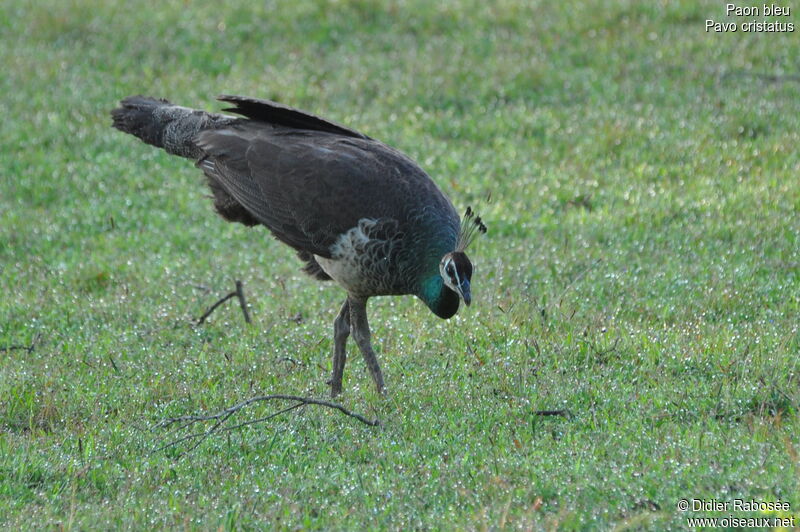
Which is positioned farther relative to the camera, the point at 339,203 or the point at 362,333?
the point at 362,333

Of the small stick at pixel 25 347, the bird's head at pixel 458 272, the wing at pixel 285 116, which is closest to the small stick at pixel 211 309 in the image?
the small stick at pixel 25 347

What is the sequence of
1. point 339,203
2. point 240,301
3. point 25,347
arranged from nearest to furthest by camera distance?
point 339,203 < point 25,347 < point 240,301

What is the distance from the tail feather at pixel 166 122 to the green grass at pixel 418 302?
→ 1.27 metres

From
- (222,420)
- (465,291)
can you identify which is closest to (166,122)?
(222,420)

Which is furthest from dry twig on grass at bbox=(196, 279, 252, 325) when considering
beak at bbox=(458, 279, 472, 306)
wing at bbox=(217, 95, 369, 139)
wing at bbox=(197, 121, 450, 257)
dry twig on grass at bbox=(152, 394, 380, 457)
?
beak at bbox=(458, 279, 472, 306)

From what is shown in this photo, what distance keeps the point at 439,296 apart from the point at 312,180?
1079 mm

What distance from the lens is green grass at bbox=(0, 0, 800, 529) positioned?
4.96m

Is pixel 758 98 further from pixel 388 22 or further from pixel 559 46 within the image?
pixel 388 22

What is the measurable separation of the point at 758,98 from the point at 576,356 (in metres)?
5.48

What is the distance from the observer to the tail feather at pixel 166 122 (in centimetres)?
707

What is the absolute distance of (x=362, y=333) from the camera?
6.44 m

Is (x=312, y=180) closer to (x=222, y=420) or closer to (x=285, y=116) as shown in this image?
(x=285, y=116)

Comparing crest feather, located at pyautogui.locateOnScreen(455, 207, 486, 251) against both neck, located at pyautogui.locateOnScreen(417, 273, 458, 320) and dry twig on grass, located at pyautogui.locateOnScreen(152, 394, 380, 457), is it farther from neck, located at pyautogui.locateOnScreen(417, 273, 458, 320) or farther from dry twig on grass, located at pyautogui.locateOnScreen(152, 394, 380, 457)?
dry twig on grass, located at pyautogui.locateOnScreen(152, 394, 380, 457)

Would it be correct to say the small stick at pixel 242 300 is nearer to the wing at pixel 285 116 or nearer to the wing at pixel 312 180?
the wing at pixel 312 180
